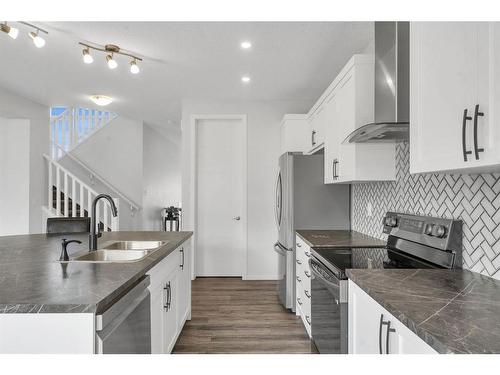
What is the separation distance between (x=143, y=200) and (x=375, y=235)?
16.8 feet

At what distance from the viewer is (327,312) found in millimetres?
1930

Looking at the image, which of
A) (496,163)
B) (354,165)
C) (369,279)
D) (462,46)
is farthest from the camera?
(354,165)

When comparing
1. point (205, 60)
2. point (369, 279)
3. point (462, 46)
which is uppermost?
point (205, 60)

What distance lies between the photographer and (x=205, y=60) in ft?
10.9

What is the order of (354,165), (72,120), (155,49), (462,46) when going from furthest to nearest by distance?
(72,120) → (155,49) → (354,165) → (462,46)

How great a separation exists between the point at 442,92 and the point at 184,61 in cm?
269

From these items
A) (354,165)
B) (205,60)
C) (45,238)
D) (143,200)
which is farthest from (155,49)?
(143,200)

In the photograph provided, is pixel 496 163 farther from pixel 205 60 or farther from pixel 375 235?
pixel 205 60

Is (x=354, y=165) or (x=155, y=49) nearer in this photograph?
(x=354, y=165)

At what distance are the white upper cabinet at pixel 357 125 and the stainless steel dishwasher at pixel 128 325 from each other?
1.59m

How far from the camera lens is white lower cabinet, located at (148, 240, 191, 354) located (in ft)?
6.14

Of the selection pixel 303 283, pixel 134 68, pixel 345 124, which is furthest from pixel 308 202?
pixel 134 68
